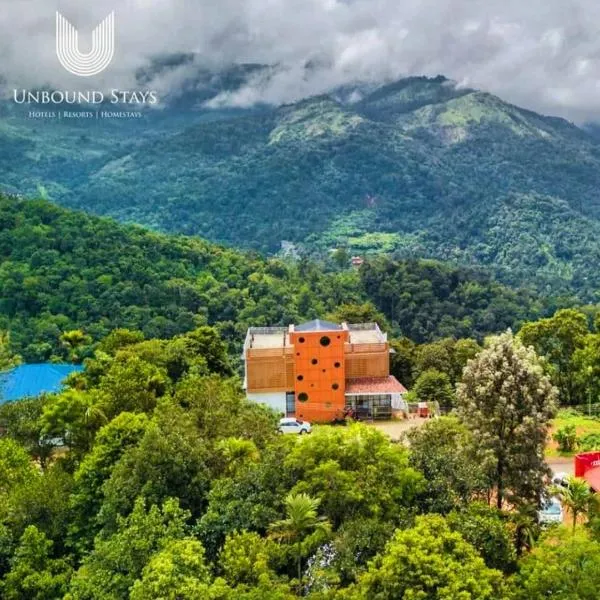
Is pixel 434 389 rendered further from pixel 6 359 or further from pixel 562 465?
pixel 6 359

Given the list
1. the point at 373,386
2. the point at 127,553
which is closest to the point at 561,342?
the point at 373,386

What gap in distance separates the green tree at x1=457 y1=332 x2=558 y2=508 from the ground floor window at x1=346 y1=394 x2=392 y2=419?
14.4 m

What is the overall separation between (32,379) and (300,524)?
2936 centimetres

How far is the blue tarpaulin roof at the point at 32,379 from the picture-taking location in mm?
36719

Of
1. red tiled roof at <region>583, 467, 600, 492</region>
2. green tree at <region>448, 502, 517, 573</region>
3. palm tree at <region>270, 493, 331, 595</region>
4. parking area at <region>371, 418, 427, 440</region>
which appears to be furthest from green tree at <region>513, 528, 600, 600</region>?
parking area at <region>371, 418, 427, 440</region>

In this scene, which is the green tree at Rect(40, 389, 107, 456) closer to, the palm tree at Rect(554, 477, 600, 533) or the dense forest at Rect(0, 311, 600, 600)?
the dense forest at Rect(0, 311, 600, 600)

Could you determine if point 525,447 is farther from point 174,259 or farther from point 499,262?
point 499,262

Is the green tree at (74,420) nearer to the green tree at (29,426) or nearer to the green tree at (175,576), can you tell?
the green tree at (29,426)

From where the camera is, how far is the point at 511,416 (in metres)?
15.9

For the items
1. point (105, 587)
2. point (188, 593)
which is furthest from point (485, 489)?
point (105, 587)

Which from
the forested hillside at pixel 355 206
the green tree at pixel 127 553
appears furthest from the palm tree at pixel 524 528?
the forested hillside at pixel 355 206

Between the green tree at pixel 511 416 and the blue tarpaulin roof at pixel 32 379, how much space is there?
2482 centimetres

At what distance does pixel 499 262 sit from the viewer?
137625 millimetres

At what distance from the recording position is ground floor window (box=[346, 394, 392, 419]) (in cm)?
3070
